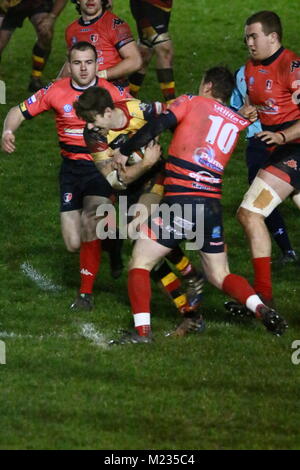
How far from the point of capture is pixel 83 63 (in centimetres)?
994

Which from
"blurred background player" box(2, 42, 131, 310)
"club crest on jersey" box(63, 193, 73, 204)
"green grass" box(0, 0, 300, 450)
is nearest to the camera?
"green grass" box(0, 0, 300, 450)

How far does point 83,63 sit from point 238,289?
2328mm

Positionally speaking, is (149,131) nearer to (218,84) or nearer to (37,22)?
(218,84)

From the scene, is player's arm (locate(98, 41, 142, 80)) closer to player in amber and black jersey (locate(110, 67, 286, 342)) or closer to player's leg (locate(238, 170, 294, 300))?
player's leg (locate(238, 170, 294, 300))

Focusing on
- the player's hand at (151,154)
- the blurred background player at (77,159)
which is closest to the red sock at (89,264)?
the blurred background player at (77,159)

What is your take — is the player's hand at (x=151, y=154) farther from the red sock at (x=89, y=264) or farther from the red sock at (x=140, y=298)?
the red sock at (x=89, y=264)

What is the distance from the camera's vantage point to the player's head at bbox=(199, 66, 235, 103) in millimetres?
8789

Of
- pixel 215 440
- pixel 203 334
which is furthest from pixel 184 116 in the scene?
pixel 215 440

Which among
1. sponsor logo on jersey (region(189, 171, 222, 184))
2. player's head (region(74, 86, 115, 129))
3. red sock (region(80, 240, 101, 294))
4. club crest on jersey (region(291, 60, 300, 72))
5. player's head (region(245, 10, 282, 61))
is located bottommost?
red sock (region(80, 240, 101, 294))

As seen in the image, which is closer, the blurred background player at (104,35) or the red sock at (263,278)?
the red sock at (263,278)

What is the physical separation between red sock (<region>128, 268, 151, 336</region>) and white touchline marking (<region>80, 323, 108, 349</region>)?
27 centimetres

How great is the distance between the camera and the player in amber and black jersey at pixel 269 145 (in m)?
9.61

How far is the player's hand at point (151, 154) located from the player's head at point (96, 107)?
426mm

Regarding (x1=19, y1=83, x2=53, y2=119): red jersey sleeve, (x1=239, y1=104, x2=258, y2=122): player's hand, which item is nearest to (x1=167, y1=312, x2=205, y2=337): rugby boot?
(x1=239, y1=104, x2=258, y2=122): player's hand
